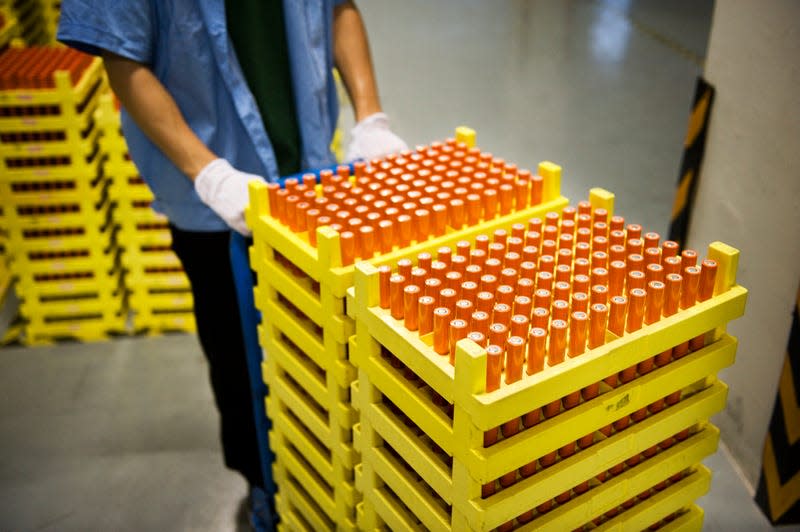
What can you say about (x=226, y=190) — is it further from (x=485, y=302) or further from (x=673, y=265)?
(x=673, y=265)

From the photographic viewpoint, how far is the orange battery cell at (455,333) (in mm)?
1600

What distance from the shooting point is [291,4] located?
284cm

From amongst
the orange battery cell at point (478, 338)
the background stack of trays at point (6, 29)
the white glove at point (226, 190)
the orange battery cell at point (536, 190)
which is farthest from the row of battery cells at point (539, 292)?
the background stack of trays at point (6, 29)

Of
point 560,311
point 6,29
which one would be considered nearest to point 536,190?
point 560,311

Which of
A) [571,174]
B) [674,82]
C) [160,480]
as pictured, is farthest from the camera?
[674,82]

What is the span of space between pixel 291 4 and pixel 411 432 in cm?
177

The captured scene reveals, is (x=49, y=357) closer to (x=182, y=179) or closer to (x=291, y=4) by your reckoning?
(x=182, y=179)

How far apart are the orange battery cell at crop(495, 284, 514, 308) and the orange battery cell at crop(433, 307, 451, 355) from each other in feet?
0.59

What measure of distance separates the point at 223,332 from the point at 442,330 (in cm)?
172

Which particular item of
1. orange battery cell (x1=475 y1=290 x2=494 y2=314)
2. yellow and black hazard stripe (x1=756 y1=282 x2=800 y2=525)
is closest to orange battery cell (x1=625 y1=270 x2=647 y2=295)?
orange battery cell (x1=475 y1=290 x2=494 y2=314)

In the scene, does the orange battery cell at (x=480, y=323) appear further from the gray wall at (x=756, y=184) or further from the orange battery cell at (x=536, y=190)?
the gray wall at (x=756, y=184)

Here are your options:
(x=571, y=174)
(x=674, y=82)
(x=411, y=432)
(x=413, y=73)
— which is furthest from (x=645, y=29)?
(x=411, y=432)

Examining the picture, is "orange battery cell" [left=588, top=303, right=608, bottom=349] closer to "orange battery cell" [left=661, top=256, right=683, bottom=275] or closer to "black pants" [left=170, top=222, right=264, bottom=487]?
"orange battery cell" [left=661, top=256, right=683, bottom=275]

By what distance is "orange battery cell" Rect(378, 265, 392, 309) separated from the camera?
5.88ft
